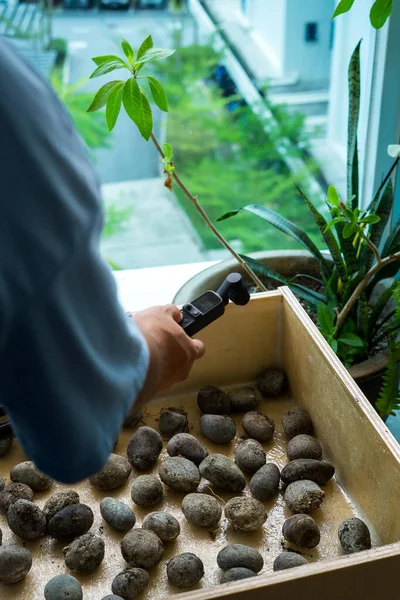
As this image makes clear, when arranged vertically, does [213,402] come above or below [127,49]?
below

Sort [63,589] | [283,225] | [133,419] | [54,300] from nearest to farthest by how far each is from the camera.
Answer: [54,300] < [63,589] < [133,419] < [283,225]

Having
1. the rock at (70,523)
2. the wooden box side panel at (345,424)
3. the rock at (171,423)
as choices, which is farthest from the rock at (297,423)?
the rock at (70,523)

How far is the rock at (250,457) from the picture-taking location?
823 mm

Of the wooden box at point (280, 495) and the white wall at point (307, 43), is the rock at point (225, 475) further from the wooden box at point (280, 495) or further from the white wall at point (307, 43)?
the white wall at point (307, 43)

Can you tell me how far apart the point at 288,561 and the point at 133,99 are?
0.49 m

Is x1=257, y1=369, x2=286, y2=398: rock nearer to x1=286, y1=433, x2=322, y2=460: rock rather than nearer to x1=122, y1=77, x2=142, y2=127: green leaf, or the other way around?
x1=286, y1=433, x2=322, y2=460: rock

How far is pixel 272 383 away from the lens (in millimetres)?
931

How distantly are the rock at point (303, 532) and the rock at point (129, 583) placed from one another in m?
0.14

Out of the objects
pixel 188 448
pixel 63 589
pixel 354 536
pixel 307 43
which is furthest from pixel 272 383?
pixel 307 43

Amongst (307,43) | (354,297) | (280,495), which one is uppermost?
(307,43)

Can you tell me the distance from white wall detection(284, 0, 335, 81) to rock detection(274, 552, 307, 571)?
38.2 inches

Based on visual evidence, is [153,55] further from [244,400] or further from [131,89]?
[244,400]

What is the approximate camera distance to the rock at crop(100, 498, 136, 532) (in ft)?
2.49

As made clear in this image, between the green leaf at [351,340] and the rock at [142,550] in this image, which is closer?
the rock at [142,550]
